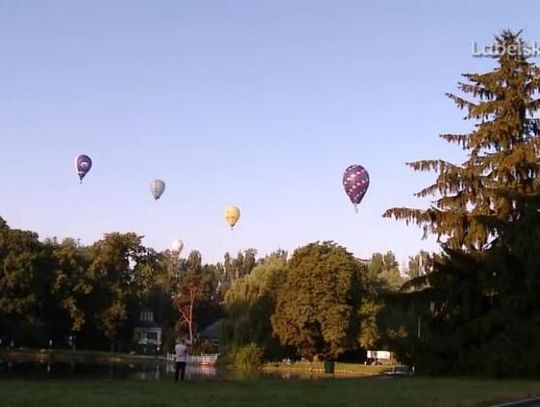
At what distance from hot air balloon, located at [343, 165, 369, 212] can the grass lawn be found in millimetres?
25515

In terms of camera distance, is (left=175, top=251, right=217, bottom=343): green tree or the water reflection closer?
the water reflection

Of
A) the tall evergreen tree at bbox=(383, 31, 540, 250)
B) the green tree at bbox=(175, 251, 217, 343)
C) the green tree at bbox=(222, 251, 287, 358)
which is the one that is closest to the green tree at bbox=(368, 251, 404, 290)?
the green tree at bbox=(222, 251, 287, 358)

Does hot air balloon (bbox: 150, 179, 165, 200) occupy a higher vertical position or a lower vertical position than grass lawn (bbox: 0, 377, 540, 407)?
higher

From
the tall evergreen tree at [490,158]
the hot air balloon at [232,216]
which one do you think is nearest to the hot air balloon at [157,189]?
the hot air balloon at [232,216]

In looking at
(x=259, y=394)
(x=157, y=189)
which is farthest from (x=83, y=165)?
(x=259, y=394)

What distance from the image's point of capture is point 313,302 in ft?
202

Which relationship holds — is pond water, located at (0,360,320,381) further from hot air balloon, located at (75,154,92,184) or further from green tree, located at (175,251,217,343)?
green tree, located at (175,251,217,343)

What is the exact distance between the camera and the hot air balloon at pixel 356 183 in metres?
48.0

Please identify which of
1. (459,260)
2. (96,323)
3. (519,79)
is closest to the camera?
(459,260)

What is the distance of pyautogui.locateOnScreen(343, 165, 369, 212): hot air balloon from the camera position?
48.0 meters

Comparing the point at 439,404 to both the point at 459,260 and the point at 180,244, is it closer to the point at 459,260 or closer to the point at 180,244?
the point at 459,260

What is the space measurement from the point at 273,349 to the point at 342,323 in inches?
267

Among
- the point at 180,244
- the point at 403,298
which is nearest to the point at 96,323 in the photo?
the point at 180,244

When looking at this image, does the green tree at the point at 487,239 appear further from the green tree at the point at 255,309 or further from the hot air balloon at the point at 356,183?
the green tree at the point at 255,309
